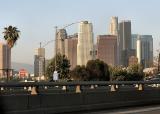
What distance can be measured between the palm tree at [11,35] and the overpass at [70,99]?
59226 millimetres

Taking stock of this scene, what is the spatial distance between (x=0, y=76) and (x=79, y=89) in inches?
2684

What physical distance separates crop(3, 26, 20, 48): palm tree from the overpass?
5923 cm

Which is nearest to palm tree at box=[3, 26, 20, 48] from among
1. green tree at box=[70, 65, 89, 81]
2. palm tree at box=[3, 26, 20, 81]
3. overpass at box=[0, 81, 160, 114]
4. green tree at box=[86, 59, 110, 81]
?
palm tree at box=[3, 26, 20, 81]

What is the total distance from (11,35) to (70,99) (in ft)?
218

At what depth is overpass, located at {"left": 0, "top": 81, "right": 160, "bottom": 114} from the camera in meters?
17.1

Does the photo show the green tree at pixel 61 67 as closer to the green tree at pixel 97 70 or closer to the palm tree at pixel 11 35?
the green tree at pixel 97 70

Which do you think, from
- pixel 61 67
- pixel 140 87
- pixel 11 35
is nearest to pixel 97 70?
pixel 61 67

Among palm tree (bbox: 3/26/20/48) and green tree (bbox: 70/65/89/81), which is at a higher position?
palm tree (bbox: 3/26/20/48)

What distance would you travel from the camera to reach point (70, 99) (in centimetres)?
2045

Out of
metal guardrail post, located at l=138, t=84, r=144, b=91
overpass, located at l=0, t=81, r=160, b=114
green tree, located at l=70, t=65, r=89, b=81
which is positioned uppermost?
green tree, located at l=70, t=65, r=89, b=81

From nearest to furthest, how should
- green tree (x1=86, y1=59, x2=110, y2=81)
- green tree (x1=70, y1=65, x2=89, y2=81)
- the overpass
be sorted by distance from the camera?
the overpass, green tree (x1=70, y1=65, x2=89, y2=81), green tree (x1=86, y1=59, x2=110, y2=81)

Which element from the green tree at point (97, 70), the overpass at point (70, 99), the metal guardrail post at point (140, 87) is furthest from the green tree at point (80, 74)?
the metal guardrail post at point (140, 87)

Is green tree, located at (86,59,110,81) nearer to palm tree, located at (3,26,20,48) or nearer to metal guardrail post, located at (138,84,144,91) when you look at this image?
palm tree, located at (3,26,20,48)

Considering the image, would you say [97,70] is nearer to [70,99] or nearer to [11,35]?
[11,35]
